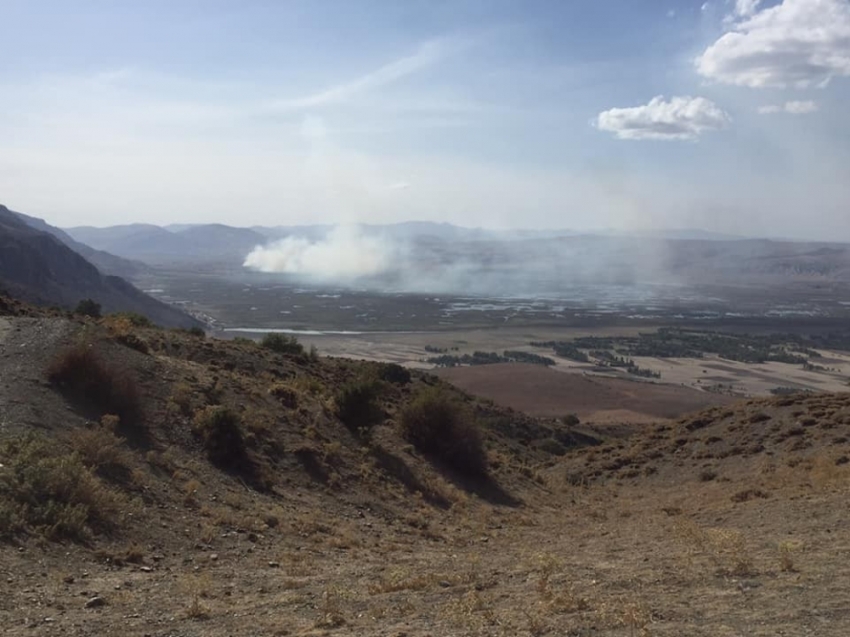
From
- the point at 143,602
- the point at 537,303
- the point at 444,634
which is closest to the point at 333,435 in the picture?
the point at 143,602

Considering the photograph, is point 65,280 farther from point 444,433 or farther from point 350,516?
point 350,516

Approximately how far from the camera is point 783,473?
56.4 feet

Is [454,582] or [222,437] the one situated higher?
[222,437]

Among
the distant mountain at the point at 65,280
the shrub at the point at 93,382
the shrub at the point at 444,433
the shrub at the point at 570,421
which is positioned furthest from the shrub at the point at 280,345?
the distant mountain at the point at 65,280

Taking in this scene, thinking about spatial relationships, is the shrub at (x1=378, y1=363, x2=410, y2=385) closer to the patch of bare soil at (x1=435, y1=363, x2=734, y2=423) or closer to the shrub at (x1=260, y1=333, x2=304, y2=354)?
the shrub at (x1=260, y1=333, x2=304, y2=354)

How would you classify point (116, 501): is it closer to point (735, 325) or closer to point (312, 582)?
point (312, 582)

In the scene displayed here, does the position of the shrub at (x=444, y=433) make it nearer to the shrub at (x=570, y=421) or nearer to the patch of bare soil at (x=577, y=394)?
the shrub at (x=570, y=421)

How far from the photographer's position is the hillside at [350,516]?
7.23m

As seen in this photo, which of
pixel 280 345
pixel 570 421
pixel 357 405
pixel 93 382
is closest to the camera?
pixel 93 382

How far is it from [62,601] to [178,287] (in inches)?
5969

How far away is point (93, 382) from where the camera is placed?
1460 cm

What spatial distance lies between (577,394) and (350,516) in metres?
37.5

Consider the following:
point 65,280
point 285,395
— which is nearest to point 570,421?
point 285,395

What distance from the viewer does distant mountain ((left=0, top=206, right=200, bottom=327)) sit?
78.1 metres
